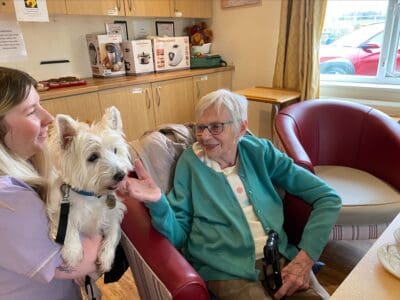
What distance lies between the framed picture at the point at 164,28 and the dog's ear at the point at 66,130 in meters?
2.94

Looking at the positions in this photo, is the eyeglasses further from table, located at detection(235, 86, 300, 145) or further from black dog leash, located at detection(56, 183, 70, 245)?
table, located at detection(235, 86, 300, 145)

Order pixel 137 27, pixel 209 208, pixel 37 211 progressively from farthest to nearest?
pixel 137 27 < pixel 209 208 < pixel 37 211

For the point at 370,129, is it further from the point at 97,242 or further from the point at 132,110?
the point at 132,110

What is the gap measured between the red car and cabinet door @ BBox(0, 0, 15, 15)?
9.13 ft

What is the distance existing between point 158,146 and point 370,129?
1396 millimetres

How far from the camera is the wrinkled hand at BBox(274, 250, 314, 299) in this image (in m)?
1.05

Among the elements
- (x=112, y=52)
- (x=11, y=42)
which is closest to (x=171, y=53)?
(x=112, y=52)

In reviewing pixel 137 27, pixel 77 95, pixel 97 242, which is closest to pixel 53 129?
pixel 97 242

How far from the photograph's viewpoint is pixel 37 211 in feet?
2.40

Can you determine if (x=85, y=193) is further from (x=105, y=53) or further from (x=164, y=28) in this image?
(x=164, y=28)

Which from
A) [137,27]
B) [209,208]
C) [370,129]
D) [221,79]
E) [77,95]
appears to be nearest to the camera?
[209,208]

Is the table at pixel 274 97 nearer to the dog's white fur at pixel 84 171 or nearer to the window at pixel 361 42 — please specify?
the window at pixel 361 42

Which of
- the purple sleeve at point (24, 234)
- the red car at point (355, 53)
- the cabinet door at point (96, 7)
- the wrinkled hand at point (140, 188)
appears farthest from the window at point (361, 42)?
the purple sleeve at point (24, 234)

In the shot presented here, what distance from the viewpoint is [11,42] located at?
247cm
